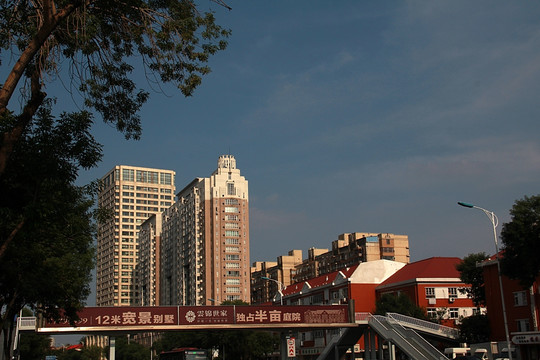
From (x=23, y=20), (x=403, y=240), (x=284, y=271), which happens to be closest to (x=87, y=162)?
(x=23, y=20)

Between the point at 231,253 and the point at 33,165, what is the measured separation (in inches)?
5020

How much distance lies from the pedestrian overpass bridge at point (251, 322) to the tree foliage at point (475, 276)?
18.4ft

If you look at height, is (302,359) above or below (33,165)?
below

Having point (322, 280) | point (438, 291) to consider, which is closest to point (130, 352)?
point (322, 280)

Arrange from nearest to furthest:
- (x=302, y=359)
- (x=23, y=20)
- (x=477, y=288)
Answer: (x=23, y=20) < (x=477, y=288) < (x=302, y=359)

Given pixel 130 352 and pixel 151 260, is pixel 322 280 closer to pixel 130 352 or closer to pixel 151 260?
pixel 130 352

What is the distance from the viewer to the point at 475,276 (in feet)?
194

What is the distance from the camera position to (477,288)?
58.8 meters

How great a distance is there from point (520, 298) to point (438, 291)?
16799 millimetres

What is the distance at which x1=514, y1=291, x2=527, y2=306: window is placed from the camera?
48.4 m

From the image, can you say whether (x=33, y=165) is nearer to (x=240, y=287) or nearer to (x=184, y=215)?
(x=240, y=287)

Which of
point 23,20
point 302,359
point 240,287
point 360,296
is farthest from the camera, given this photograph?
point 240,287

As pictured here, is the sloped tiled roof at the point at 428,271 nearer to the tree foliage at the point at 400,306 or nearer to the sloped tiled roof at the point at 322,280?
the tree foliage at the point at 400,306

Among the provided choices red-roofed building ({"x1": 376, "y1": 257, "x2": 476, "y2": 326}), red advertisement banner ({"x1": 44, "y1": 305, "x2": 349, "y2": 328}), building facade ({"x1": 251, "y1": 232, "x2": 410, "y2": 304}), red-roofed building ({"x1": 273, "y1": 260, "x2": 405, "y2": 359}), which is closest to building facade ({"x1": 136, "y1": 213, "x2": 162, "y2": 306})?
building facade ({"x1": 251, "y1": 232, "x2": 410, "y2": 304})
